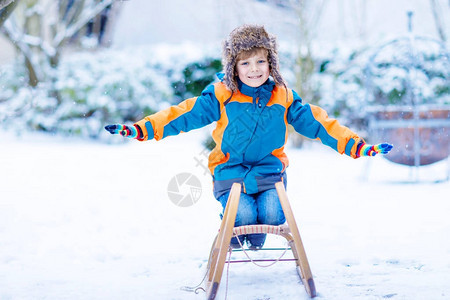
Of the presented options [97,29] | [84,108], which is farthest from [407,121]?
[97,29]

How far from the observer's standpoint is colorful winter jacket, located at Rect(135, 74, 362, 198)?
2236mm

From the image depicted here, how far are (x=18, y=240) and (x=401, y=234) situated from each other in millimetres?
2427

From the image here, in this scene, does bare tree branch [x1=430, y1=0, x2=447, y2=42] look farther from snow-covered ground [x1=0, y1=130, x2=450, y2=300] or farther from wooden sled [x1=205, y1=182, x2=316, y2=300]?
wooden sled [x1=205, y1=182, x2=316, y2=300]

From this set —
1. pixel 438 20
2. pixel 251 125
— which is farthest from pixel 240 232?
pixel 438 20

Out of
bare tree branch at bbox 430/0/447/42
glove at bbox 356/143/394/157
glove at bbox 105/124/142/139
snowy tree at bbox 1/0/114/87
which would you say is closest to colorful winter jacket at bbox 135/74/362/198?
glove at bbox 356/143/394/157

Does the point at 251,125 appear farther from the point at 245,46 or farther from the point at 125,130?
the point at 125,130

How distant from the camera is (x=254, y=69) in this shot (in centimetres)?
225

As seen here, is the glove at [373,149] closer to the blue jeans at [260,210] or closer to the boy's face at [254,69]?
the blue jeans at [260,210]

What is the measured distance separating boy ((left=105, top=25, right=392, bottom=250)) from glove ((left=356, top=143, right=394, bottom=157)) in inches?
4.3

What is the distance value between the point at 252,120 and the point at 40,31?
689 centimetres

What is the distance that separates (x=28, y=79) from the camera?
7500 mm

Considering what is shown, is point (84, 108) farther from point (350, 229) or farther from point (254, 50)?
point (254, 50)

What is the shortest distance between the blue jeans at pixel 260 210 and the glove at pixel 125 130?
21.1 inches

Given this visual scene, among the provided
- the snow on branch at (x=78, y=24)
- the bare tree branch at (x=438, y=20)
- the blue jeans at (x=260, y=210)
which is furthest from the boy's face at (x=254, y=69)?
the bare tree branch at (x=438, y=20)
